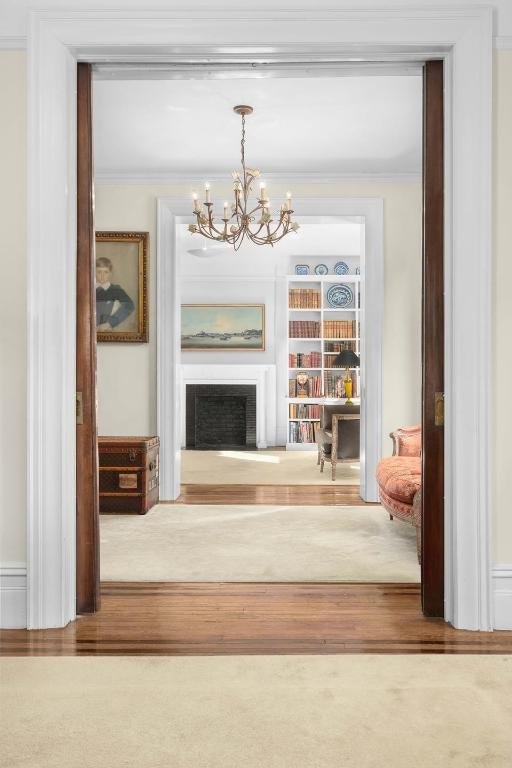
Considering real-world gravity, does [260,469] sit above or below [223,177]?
below

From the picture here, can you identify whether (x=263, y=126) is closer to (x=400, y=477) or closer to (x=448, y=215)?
(x=448, y=215)

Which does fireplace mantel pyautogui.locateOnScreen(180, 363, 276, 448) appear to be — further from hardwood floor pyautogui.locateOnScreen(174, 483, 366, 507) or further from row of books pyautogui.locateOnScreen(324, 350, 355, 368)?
hardwood floor pyautogui.locateOnScreen(174, 483, 366, 507)

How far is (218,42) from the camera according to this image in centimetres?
256

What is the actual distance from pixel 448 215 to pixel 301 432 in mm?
6590

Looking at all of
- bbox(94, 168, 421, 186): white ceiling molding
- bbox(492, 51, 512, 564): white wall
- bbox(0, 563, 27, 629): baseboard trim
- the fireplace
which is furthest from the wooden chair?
bbox(0, 563, 27, 629): baseboard trim

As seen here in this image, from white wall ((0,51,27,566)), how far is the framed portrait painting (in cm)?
283

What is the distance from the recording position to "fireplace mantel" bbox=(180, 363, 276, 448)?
938cm

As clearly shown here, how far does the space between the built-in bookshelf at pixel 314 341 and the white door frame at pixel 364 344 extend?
3.58m

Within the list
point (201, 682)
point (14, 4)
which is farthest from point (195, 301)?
point (201, 682)

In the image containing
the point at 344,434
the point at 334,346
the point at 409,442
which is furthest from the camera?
the point at 334,346

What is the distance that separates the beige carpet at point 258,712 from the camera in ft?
5.37

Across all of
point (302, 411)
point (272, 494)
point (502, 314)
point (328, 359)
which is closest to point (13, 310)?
point (502, 314)

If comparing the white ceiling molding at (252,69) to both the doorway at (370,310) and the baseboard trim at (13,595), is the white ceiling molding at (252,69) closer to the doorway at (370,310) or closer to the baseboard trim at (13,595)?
the baseboard trim at (13,595)

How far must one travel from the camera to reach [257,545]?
3830 millimetres
